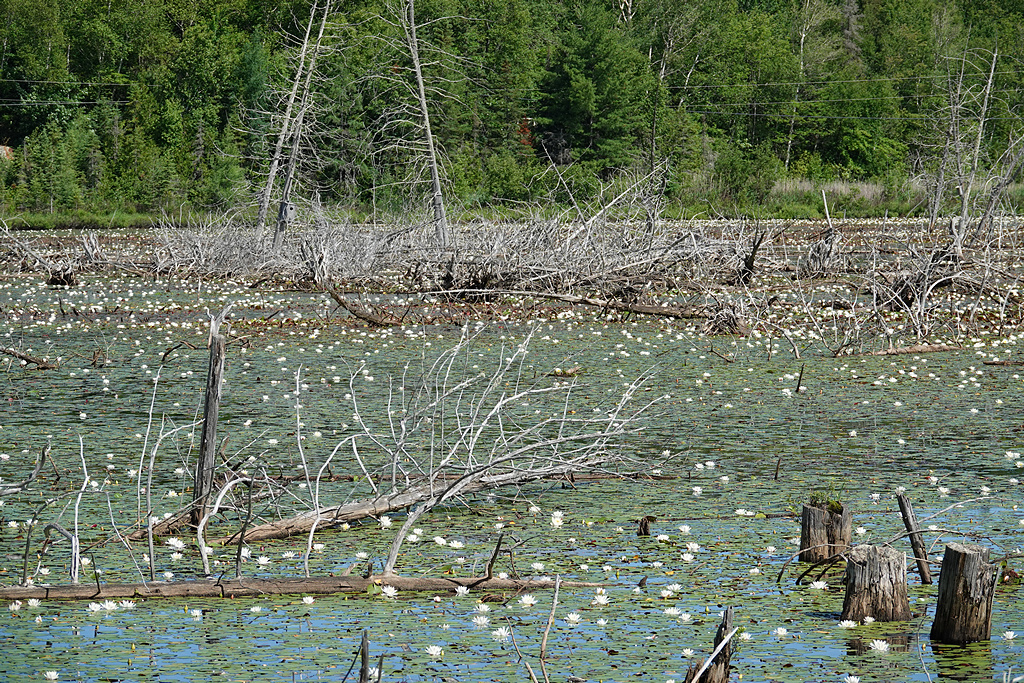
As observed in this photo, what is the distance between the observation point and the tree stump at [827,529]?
596cm

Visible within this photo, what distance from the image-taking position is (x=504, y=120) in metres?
62.6

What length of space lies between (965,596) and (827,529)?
1.14 m

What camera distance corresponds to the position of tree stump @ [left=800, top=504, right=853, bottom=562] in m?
5.96

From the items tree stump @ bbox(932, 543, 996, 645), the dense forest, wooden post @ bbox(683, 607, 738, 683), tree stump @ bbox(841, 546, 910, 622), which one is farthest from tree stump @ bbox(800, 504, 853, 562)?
the dense forest

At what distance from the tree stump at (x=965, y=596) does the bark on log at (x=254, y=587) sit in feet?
5.64

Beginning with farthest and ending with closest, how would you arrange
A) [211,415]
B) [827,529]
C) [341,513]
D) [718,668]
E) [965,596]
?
[341,513]
[211,415]
[827,529]
[965,596]
[718,668]

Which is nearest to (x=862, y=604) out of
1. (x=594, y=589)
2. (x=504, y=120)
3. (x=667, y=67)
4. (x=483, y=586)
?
(x=594, y=589)

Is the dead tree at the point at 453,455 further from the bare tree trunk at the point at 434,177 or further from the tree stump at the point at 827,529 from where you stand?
the bare tree trunk at the point at 434,177

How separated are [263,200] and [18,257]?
569 cm

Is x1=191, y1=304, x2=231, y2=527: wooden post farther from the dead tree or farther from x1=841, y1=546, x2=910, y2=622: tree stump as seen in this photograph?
x1=841, y1=546, x2=910, y2=622: tree stump

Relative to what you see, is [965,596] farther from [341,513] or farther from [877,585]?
[341,513]

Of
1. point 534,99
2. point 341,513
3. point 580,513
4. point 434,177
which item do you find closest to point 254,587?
point 341,513

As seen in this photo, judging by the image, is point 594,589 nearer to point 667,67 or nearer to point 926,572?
point 926,572

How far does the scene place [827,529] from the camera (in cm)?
600
